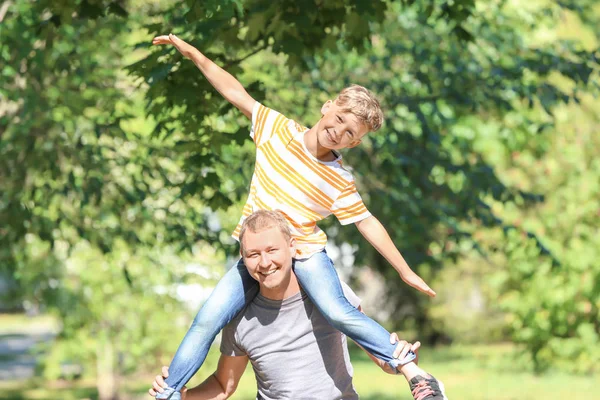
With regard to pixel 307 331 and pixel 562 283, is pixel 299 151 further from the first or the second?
pixel 562 283

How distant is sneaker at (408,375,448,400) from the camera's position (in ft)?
12.6

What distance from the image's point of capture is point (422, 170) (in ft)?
33.8

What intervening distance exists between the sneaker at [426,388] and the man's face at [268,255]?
0.64 meters

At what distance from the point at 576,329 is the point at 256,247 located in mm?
13666

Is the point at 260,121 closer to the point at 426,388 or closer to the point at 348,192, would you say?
the point at 348,192

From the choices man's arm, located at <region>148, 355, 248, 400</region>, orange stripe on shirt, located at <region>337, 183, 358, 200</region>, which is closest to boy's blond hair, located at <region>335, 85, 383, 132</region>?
orange stripe on shirt, located at <region>337, 183, 358, 200</region>

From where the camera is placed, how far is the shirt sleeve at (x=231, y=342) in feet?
13.9

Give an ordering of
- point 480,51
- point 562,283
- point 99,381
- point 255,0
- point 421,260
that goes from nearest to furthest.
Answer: point 255,0
point 421,260
point 480,51
point 99,381
point 562,283

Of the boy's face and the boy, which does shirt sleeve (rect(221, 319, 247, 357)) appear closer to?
the boy

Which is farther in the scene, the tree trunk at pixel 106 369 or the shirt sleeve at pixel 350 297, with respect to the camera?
the tree trunk at pixel 106 369

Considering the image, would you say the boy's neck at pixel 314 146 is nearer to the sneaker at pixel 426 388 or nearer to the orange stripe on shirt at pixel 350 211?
the orange stripe on shirt at pixel 350 211

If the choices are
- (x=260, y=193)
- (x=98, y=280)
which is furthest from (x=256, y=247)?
(x=98, y=280)

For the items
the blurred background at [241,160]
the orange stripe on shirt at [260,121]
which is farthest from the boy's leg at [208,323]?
the blurred background at [241,160]

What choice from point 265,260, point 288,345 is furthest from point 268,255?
point 288,345
